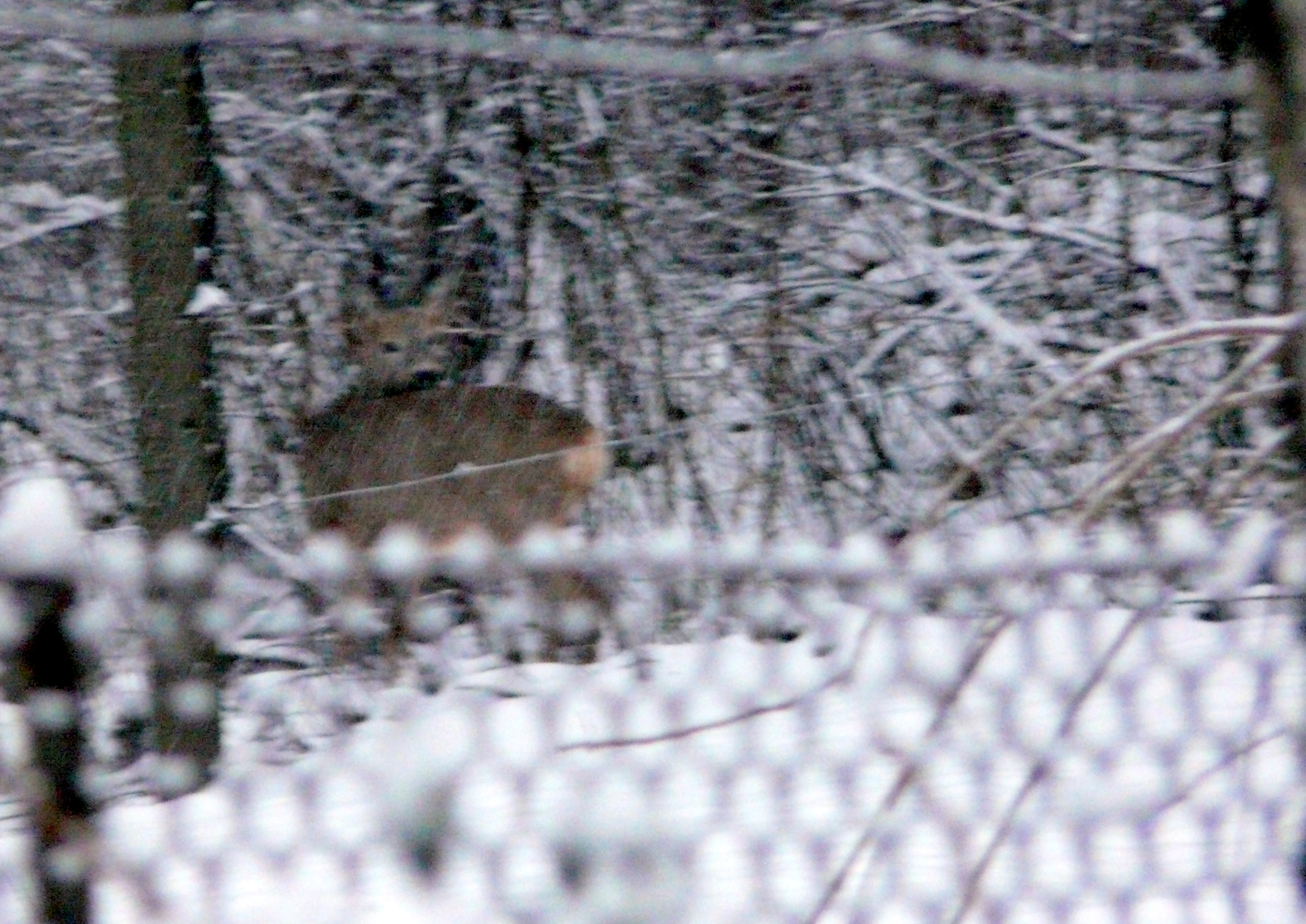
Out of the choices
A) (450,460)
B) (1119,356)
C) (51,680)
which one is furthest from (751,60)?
(450,460)

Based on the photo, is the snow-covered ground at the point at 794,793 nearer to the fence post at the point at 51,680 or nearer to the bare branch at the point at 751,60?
the fence post at the point at 51,680

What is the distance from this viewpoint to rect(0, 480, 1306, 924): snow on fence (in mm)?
1581

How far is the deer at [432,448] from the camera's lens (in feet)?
20.9

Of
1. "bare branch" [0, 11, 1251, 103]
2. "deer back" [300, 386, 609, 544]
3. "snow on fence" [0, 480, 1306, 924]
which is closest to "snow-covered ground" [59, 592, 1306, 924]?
"snow on fence" [0, 480, 1306, 924]

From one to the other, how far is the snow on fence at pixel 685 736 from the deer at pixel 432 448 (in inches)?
158

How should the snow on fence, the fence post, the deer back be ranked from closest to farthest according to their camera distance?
1. the fence post
2. the snow on fence
3. the deer back

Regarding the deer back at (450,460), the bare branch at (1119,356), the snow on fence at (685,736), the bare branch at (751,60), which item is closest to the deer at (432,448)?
the deer back at (450,460)

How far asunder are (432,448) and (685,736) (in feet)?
15.6

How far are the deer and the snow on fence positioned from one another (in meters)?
4.01

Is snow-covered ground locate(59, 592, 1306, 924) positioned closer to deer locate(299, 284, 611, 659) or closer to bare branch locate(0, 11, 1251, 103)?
bare branch locate(0, 11, 1251, 103)

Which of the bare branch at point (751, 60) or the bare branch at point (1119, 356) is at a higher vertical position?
the bare branch at point (751, 60)

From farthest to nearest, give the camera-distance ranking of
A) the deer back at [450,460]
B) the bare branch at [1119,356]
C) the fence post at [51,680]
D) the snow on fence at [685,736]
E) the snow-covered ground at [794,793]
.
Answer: the deer back at [450,460] → the bare branch at [1119,356] → the snow-covered ground at [794,793] → the snow on fence at [685,736] → the fence post at [51,680]

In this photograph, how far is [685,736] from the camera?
74.9 inches

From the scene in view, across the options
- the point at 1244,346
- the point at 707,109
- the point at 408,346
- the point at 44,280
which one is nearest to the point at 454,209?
the point at 408,346
